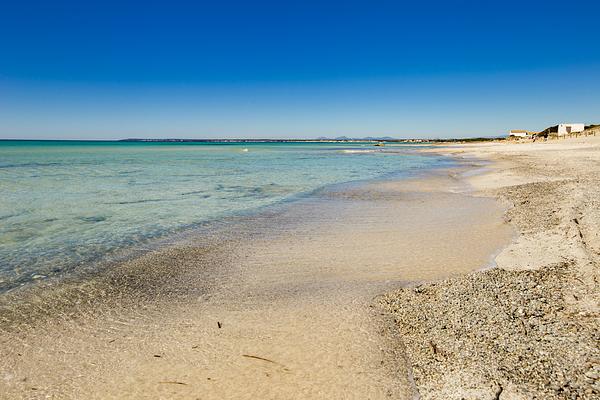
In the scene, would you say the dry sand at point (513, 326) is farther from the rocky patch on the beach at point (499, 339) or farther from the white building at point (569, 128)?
the white building at point (569, 128)

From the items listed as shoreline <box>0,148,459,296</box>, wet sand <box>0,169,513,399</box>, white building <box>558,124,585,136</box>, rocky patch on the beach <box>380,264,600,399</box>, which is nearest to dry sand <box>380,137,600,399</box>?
rocky patch on the beach <box>380,264,600,399</box>

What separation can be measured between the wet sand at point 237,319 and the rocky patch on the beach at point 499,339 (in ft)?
0.92

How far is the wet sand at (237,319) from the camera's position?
344cm

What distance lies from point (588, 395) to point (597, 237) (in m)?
5.17

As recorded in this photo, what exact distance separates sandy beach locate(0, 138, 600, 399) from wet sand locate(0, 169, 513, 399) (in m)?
0.02

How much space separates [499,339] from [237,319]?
2.81 meters

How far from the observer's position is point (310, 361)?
3.75 m

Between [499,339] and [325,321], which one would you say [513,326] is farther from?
[325,321]

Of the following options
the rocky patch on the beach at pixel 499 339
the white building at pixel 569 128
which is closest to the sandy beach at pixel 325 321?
the rocky patch on the beach at pixel 499 339

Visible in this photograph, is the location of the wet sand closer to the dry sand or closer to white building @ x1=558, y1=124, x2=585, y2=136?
the dry sand

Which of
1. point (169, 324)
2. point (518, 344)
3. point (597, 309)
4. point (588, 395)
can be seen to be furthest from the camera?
point (169, 324)

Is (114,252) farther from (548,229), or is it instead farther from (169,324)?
(548,229)

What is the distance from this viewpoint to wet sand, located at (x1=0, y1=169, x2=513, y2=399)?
3438mm

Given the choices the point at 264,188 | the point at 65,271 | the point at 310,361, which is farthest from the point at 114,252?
the point at 264,188
